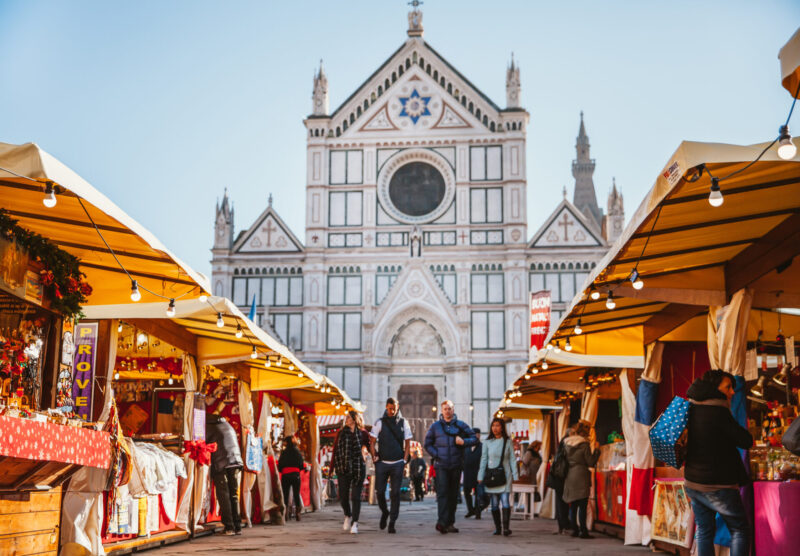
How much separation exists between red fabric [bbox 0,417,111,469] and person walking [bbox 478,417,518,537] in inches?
216

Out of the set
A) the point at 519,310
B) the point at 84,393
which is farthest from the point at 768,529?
the point at 519,310

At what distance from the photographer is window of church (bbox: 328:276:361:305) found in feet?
111

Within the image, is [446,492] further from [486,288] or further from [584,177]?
[584,177]

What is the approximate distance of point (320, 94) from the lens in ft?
117

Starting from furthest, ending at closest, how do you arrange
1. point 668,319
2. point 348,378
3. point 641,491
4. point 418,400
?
1. point 418,400
2. point 348,378
3. point 641,491
4. point 668,319

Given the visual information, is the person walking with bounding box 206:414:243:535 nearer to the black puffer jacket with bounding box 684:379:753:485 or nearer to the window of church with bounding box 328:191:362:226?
the black puffer jacket with bounding box 684:379:753:485

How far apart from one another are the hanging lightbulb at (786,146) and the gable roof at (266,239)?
30866mm

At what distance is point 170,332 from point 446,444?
3.48m

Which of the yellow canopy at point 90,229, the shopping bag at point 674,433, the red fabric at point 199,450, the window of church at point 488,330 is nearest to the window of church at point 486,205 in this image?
the window of church at point 488,330

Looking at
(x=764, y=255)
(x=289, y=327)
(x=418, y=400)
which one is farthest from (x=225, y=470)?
(x=418, y=400)

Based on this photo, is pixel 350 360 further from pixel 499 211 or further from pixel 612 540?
pixel 612 540

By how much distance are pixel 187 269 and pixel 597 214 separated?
7327 cm

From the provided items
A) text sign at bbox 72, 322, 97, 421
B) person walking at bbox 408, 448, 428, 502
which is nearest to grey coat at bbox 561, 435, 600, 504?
text sign at bbox 72, 322, 97, 421

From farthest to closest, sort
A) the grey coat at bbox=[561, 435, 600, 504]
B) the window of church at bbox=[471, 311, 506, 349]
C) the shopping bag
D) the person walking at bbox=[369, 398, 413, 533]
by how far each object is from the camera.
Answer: the window of church at bbox=[471, 311, 506, 349], the person walking at bbox=[369, 398, 413, 533], the grey coat at bbox=[561, 435, 600, 504], the shopping bag
